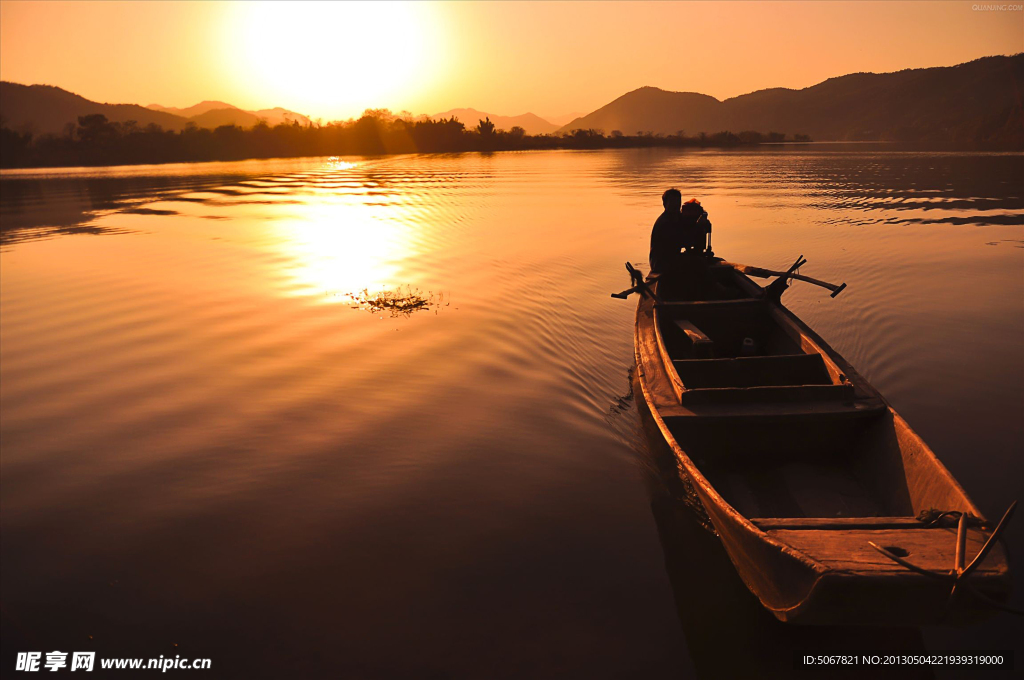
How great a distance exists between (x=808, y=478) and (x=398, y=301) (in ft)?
31.8

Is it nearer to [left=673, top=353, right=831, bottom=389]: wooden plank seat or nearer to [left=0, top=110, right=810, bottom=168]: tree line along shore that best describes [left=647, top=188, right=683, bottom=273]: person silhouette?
[left=673, top=353, right=831, bottom=389]: wooden plank seat

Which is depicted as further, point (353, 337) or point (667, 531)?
point (353, 337)

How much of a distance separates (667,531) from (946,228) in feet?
69.5

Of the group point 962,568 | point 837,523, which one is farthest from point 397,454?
point 962,568

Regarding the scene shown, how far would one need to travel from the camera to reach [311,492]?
6.35 meters

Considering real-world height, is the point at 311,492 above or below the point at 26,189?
below

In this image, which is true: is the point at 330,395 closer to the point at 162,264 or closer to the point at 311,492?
the point at 311,492

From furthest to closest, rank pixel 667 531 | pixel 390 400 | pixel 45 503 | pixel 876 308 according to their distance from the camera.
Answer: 1. pixel 876 308
2. pixel 390 400
3. pixel 45 503
4. pixel 667 531

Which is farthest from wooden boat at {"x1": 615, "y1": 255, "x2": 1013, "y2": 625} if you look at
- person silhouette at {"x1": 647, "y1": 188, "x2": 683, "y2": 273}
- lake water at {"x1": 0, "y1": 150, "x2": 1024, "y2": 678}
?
person silhouette at {"x1": 647, "y1": 188, "x2": 683, "y2": 273}

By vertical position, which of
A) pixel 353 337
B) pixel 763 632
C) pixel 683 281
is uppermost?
pixel 683 281

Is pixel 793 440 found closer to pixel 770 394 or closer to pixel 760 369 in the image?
pixel 770 394

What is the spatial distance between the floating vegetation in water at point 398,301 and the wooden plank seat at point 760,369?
7147mm

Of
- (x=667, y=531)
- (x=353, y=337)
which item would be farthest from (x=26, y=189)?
(x=667, y=531)

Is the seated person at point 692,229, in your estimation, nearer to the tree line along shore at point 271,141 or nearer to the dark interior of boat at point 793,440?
the dark interior of boat at point 793,440
